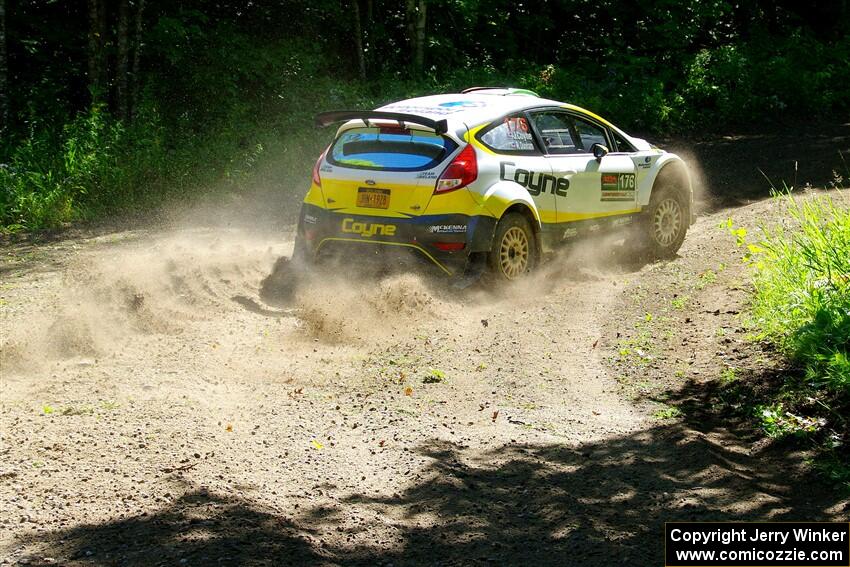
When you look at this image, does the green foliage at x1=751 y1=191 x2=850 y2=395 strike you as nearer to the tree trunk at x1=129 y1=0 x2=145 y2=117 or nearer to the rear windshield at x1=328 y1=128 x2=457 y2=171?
the rear windshield at x1=328 y1=128 x2=457 y2=171

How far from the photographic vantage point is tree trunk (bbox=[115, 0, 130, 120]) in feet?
54.9

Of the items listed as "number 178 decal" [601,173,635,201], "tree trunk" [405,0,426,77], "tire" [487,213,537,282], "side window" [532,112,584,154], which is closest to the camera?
"tire" [487,213,537,282]

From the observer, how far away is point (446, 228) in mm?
9273

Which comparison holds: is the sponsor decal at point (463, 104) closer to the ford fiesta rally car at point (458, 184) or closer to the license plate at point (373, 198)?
the ford fiesta rally car at point (458, 184)

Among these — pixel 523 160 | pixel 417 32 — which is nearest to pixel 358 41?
pixel 417 32

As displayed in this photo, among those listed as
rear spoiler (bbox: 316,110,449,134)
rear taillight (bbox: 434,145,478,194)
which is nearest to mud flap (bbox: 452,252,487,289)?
rear taillight (bbox: 434,145,478,194)

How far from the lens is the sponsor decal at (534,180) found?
967 centimetres

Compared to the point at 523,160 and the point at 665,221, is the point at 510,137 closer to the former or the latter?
the point at 523,160

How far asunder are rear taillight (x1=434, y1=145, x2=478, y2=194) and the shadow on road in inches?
137

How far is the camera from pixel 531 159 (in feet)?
32.9

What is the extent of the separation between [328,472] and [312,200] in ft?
14.7

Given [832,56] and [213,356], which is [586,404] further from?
[832,56]

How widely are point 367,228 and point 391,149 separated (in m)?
0.78

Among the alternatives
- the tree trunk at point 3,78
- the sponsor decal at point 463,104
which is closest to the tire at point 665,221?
the sponsor decal at point 463,104
